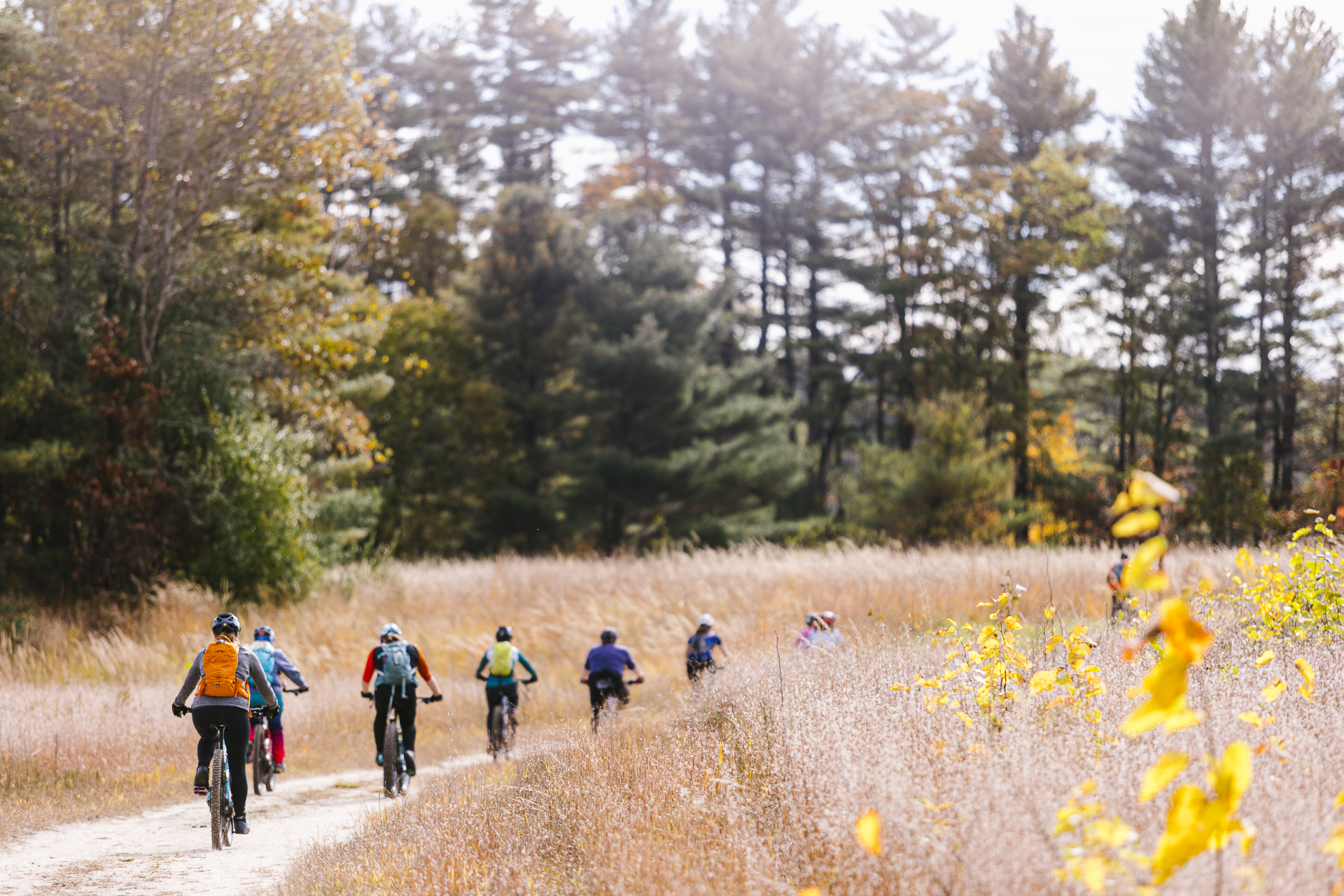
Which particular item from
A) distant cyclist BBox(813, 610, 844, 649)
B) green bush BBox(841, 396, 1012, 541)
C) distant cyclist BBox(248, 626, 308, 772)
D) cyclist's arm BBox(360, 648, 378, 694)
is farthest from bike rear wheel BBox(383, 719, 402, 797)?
green bush BBox(841, 396, 1012, 541)

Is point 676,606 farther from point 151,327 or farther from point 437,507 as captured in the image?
point 437,507

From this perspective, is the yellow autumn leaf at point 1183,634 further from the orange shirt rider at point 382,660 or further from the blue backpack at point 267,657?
the blue backpack at point 267,657

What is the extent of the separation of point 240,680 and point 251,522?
12336 millimetres

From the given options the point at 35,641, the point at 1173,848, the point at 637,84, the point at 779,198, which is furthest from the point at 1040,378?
the point at 1173,848

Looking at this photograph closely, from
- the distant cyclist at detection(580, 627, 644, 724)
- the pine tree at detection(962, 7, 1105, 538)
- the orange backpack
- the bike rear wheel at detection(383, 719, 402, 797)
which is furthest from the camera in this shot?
the pine tree at detection(962, 7, 1105, 538)

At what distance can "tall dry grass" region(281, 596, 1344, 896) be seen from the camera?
13.8ft

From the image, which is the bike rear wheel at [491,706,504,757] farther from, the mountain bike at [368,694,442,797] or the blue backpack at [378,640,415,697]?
the blue backpack at [378,640,415,697]

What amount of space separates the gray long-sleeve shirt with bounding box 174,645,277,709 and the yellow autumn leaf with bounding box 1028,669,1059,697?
6.36 meters

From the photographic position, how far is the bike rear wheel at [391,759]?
418 inches

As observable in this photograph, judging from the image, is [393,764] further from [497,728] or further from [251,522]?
[251,522]

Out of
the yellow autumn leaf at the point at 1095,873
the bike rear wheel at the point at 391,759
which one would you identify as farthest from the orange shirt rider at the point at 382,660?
the yellow autumn leaf at the point at 1095,873

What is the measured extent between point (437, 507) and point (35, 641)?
2184 cm

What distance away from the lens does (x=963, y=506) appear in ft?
103

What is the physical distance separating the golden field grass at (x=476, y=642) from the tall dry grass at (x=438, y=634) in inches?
1.5
